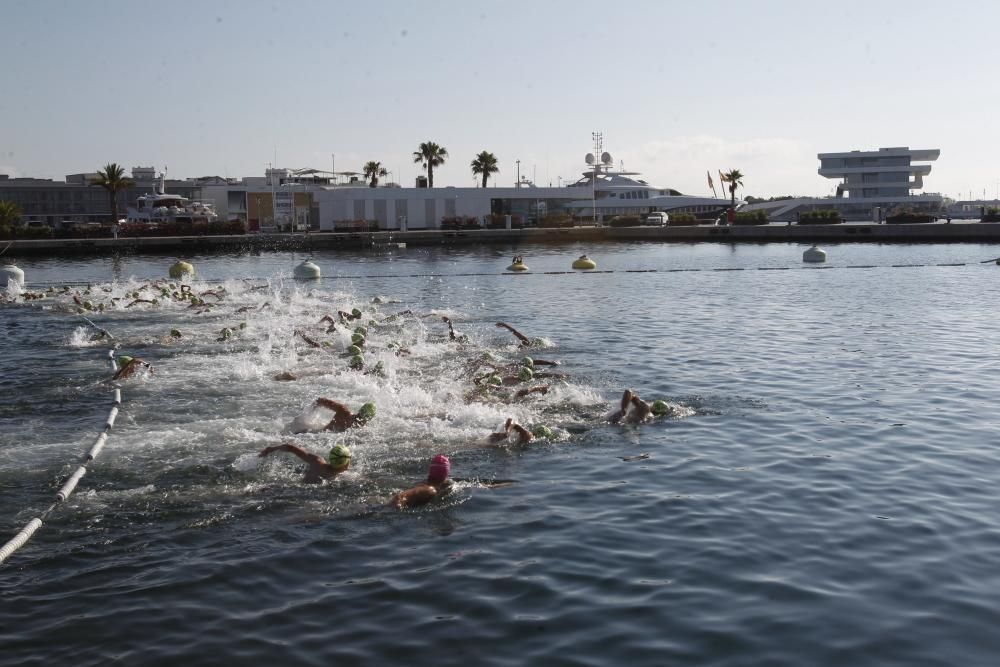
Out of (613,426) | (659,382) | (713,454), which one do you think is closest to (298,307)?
(659,382)

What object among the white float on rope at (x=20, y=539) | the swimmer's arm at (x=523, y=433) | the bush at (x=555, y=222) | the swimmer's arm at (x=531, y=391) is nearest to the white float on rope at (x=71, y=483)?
the white float on rope at (x=20, y=539)

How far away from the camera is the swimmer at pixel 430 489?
10648 mm

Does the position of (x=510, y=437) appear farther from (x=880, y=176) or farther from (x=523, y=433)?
(x=880, y=176)

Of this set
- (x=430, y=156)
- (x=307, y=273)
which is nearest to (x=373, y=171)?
(x=430, y=156)

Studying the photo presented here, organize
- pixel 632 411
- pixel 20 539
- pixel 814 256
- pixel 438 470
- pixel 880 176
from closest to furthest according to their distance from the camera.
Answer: pixel 20 539
pixel 438 470
pixel 632 411
pixel 814 256
pixel 880 176

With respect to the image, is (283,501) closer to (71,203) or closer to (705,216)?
(705,216)

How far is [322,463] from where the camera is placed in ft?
37.5

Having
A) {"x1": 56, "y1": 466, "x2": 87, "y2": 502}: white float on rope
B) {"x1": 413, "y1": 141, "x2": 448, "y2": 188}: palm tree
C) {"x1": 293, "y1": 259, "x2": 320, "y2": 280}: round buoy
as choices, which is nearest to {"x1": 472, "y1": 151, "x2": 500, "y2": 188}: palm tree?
{"x1": 413, "y1": 141, "x2": 448, "y2": 188}: palm tree

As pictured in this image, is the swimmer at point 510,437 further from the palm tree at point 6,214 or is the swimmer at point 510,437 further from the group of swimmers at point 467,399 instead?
the palm tree at point 6,214

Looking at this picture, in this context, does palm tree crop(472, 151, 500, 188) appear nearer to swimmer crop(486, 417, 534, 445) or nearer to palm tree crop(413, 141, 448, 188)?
palm tree crop(413, 141, 448, 188)

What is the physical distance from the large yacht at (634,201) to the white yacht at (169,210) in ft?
127

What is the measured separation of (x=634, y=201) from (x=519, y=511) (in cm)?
9743

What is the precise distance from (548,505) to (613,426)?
152 inches

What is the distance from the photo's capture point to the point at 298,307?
3095 centimetres
